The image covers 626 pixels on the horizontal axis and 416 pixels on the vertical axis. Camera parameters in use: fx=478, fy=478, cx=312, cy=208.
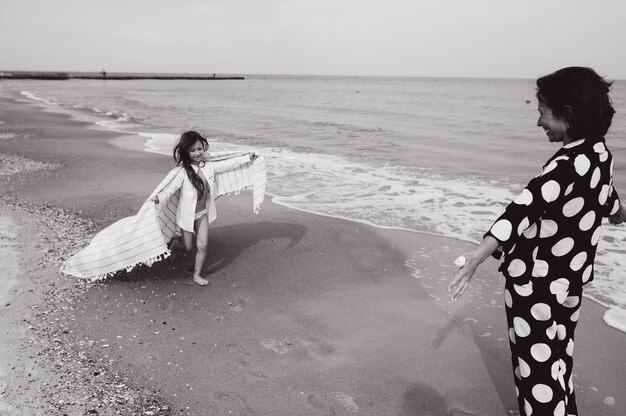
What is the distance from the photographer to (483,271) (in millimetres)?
5285

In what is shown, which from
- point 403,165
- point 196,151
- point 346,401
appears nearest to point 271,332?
point 346,401

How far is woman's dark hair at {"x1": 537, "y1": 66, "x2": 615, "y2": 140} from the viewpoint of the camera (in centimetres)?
209

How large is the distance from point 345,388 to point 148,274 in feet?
8.74

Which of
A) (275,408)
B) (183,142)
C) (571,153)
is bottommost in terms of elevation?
(275,408)

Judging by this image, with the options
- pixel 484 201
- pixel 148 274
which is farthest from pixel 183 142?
pixel 484 201

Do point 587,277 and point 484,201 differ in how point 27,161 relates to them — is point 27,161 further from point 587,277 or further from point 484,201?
point 587,277

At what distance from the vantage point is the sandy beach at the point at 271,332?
317cm

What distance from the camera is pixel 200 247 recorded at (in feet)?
16.2

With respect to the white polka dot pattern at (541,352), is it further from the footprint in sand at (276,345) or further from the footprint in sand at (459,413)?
the footprint in sand at (276,345)

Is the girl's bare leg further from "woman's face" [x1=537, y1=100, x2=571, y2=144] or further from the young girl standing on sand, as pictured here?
"woman's face" [x1=537, y1=100, x2=571, y2=144]

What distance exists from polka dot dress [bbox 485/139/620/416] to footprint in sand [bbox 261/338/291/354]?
1.84m

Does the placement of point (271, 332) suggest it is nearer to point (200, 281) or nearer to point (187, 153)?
point (200, 281)

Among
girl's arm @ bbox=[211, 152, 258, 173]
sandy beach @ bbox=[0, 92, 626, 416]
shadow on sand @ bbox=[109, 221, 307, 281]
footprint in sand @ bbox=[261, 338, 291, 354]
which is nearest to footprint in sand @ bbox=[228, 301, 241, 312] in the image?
sandy beach @ bbox=[0, 92, 626, 416]

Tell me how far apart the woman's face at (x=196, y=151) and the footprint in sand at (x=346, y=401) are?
2.76 m
